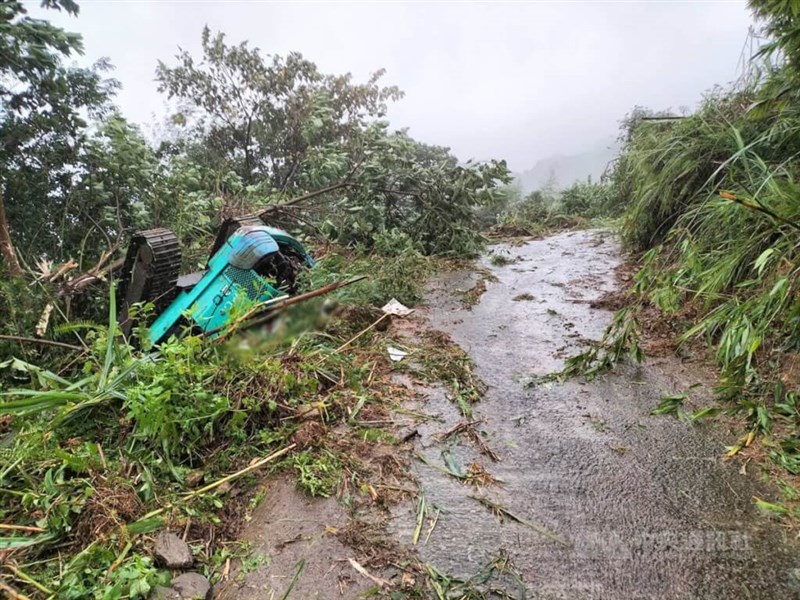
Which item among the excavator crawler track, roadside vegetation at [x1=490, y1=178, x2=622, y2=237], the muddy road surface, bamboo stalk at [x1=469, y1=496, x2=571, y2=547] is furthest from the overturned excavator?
roadside vegetation at [x1=490, y1=178, x2=622, y2=237]

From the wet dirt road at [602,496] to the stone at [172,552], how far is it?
0.68 meters

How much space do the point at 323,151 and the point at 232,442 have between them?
18.1 ft

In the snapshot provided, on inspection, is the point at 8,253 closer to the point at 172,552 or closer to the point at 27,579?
the point at 27,579

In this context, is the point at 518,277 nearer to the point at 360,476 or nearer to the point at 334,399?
the point at 334,399

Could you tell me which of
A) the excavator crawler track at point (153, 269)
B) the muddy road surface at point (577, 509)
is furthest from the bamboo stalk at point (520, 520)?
the excavator crawler track at point (153, 269)

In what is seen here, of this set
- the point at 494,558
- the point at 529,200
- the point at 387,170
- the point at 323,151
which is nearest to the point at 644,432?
the point at 494,558

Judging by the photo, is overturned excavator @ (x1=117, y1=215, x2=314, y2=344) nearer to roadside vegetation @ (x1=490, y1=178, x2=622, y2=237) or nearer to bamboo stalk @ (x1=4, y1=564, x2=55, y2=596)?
bamboo stalk @ (x1=4, y1=564, x2=55, y2=596)

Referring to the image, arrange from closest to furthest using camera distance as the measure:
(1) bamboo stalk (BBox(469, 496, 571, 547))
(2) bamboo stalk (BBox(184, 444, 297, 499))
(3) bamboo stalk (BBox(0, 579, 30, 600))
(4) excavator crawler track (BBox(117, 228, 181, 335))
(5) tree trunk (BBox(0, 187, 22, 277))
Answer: (3) bamboo stalk (BBox(0, 579, 30, 600)) → (1) bamboo stalk (BBox(469, 496, 571, 547)) → (2) bamboo stalk (BBox(184, 444, 297, 499)) → (4) excavator crawler track (BBox(117, 228, 181, 335)) → (5) tree trunk (BBox(0, 187, 22, 277))

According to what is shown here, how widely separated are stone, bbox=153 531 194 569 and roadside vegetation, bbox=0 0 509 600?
0.10 ft

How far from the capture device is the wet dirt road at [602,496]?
1.36 meters

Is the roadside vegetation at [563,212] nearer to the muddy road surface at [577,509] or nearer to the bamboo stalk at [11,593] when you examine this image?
the muddy road surface at [577,509]

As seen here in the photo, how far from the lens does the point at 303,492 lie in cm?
170

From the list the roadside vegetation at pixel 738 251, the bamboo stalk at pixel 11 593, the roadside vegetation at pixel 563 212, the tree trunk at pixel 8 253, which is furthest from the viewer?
the roadside vegetation at pixel 563 212

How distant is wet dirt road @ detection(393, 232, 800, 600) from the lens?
1.36m
